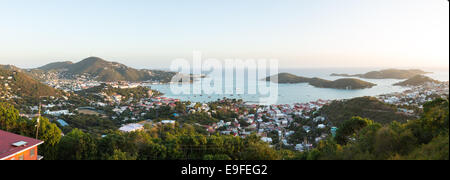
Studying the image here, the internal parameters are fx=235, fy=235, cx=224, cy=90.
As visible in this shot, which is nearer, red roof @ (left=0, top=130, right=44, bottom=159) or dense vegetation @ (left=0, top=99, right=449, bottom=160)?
dense vegetation @ (left=0, top=99, right=449, bottom=160)

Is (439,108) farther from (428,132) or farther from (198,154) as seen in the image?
(198,154)

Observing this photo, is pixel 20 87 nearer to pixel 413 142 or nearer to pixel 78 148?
pixel 78 148

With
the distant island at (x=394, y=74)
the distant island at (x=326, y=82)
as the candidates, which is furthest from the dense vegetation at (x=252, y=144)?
the distant island at (x=394, y=74)

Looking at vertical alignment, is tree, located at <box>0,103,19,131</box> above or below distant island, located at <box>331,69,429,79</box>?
below

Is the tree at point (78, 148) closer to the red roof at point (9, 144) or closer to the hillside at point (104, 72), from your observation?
the red roof at point (9, 144)

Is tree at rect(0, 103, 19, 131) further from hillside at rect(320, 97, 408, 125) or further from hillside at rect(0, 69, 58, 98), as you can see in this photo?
hillside at rect(0, 69, 58, 98)

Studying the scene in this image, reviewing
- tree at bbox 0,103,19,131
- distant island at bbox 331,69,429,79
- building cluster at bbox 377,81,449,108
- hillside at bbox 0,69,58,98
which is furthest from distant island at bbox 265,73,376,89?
tree at bbox 0,103,19,131
